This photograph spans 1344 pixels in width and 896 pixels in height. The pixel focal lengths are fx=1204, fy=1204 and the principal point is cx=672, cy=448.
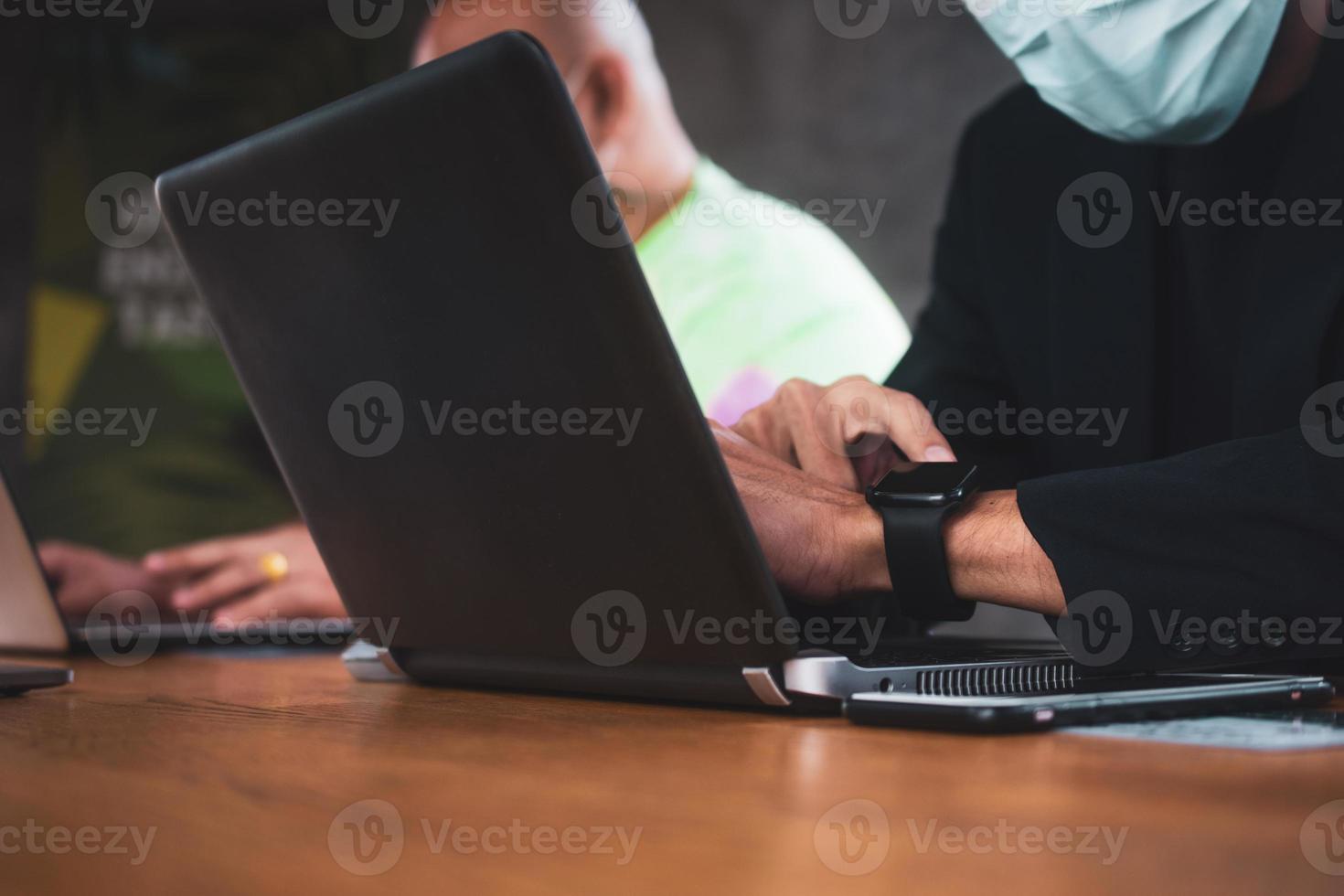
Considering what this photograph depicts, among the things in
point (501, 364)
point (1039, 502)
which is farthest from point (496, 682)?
point (1039, 502)

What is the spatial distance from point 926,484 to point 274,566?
0.92m

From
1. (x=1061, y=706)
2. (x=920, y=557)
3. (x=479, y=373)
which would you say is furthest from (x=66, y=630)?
(x=1061, y=706)

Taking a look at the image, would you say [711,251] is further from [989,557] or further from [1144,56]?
[989,557]

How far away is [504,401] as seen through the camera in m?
0.59

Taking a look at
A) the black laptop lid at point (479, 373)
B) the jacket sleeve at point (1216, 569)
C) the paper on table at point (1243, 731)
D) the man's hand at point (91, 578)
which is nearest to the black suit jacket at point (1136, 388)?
the jacket sleeve at point (1216, 569)

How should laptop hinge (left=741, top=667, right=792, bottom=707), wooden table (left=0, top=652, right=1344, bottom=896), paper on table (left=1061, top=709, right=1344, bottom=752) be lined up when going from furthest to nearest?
laptop hinge (left=741, top=667, right=792, bottom=707) < paper on table (left=1061, top=709, right=1344, bottom=752) < wooden table (left=0, top=652, right=1344, bottom=896)

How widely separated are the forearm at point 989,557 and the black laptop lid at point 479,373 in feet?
0.55

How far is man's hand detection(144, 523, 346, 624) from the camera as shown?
1341 mm

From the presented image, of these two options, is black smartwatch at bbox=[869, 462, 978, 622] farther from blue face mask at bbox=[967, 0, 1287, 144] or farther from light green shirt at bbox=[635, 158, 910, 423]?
light green shirt at bbox=[635, 158, 910, 423]

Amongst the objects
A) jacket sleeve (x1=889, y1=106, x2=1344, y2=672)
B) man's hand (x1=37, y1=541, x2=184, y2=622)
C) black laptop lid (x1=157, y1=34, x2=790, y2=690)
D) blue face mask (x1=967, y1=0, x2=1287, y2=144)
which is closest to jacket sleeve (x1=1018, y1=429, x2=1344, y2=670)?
jacket sleeve (x1=889, y1=106, x2=1344, y2=672)

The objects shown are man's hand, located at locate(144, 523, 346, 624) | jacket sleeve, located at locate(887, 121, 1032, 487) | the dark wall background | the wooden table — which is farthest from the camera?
the dark wall background

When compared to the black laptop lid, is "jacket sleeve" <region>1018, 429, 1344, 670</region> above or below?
below

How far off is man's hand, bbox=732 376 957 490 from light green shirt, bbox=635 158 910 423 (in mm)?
1138

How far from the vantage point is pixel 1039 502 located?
2.22 ft
